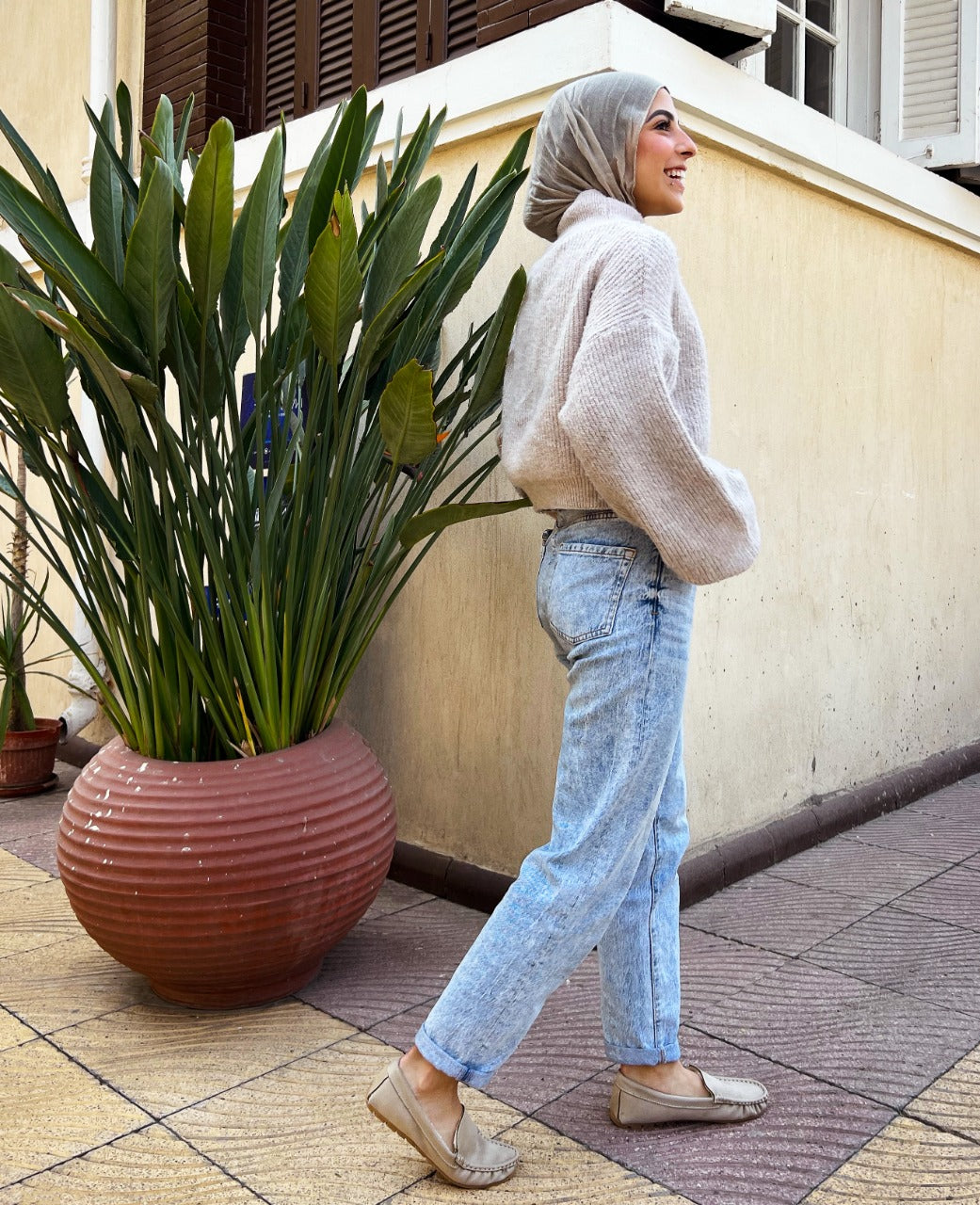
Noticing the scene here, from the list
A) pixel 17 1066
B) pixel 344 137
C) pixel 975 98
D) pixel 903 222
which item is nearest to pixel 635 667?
pixel 344 137

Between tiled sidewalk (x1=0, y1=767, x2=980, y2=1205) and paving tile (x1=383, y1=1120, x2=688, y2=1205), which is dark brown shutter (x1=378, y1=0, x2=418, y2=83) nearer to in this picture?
tiled sidewalk (x1=0, y1=767, x2=980, y2=1205)

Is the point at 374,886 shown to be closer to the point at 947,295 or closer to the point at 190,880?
the point at 190,880

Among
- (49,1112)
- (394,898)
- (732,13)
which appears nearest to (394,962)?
(394,898)

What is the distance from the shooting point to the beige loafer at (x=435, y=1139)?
1.84 meters

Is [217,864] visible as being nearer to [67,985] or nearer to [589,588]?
[67,985]

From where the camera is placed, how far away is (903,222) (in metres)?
4.21

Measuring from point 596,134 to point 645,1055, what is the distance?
1.62m

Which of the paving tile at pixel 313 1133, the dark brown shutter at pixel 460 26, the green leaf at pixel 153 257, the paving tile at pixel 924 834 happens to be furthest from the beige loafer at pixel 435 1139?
the dark brown shutter at pixel 460 26

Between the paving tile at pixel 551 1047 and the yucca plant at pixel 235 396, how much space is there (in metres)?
0.72

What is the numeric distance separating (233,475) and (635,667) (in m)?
1.19

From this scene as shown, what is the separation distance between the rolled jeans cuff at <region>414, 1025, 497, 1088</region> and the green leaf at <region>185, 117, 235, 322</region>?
148 cm

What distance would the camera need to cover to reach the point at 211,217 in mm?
2225

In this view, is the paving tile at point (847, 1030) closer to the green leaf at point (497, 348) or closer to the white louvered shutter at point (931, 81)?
the green leaf at point (497, 348)

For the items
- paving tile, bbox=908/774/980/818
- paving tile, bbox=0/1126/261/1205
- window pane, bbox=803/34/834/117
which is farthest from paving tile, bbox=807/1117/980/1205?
window pane, bbox=803/34/834/117
